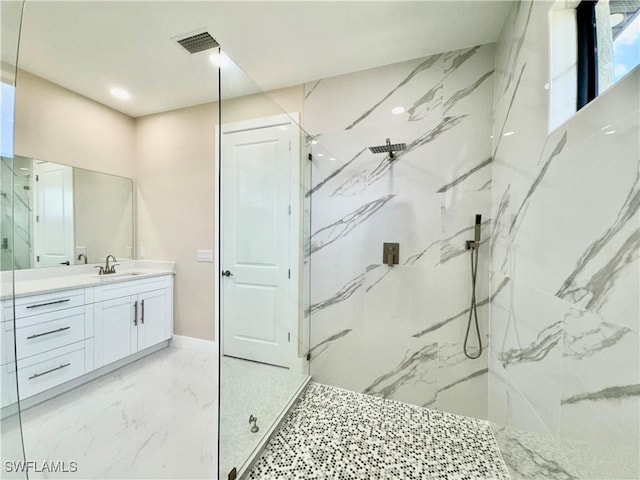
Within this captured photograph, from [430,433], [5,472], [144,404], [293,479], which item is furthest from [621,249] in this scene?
[144,404]

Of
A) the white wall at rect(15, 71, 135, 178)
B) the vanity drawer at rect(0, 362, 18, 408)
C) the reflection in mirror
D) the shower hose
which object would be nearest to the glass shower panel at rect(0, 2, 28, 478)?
the vanity drawer at rect(0, 362, 18, 408)

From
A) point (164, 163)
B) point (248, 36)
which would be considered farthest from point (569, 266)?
point (164, 163)

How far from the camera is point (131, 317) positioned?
2475 mm

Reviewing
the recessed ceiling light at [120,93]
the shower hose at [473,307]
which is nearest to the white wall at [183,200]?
the recessed ceiling light at [120,93]

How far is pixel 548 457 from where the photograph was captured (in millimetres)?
952

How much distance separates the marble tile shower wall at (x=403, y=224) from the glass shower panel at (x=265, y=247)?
155mm

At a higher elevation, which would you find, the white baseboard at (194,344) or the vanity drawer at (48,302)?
the vanity drawer at (48,302)

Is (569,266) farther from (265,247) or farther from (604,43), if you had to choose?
(265,247)

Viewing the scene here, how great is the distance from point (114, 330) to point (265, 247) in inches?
67.5

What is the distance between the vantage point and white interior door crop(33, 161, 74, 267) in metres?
2.27

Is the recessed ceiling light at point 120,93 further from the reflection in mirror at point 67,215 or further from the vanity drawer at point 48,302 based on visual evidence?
the vanity drawer at point 48,302

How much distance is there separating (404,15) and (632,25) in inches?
46.0

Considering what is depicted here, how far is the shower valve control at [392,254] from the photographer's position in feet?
6.33

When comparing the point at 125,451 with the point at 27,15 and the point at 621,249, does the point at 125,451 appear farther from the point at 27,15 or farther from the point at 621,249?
the point at 27,15
